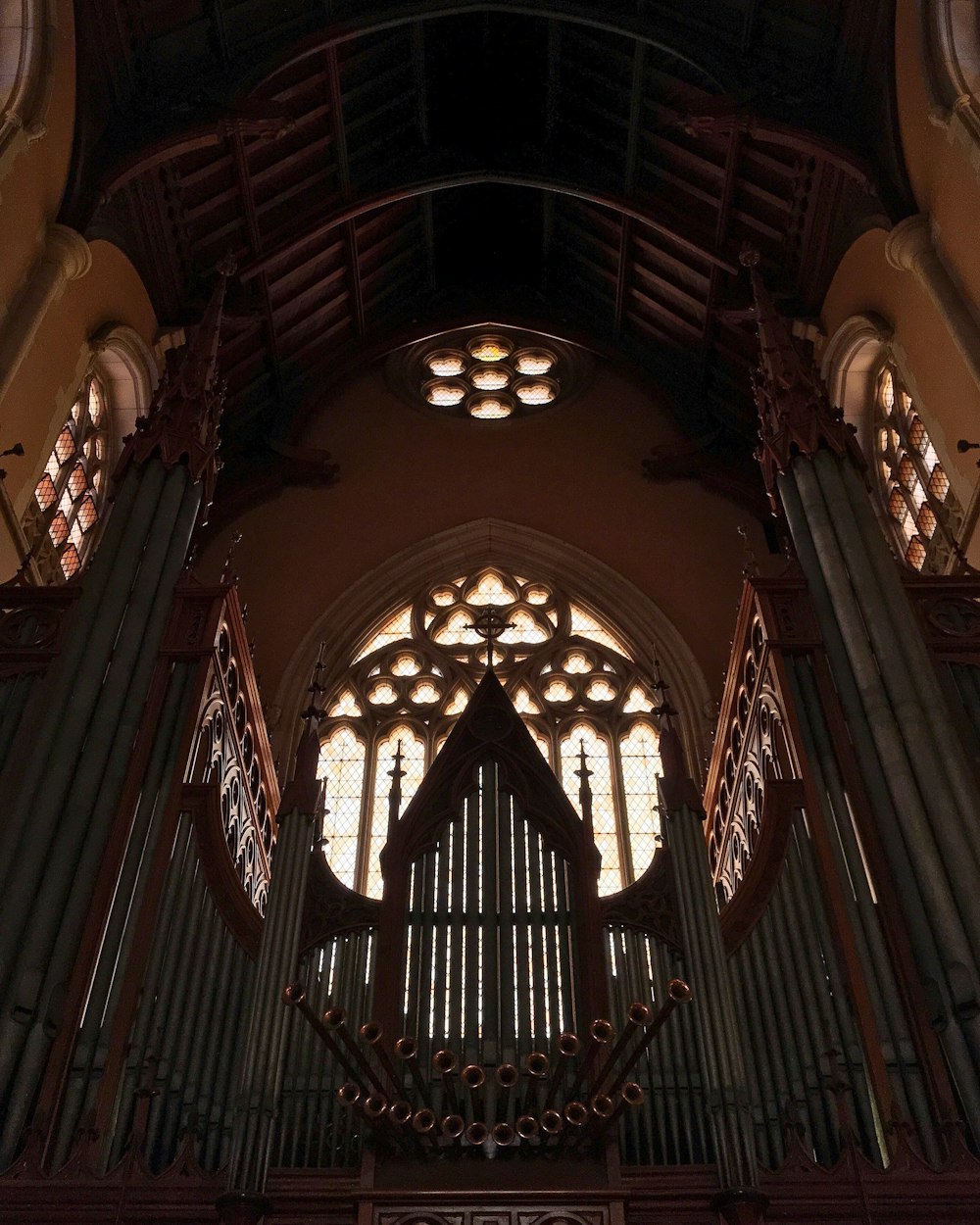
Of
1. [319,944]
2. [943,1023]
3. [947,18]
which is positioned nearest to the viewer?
[943,1023]

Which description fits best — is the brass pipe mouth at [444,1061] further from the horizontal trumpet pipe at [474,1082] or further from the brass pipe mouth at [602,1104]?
the brass pipe mouth at [602,1104]

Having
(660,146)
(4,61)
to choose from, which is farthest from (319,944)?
(660,146)

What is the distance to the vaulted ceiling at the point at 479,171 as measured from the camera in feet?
45.5

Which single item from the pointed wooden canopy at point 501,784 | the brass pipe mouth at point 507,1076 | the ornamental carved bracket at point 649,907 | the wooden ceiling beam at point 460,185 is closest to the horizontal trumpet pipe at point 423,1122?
the brass pipe mouth at point 507,1076

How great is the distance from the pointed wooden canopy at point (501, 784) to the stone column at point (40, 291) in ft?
17.2

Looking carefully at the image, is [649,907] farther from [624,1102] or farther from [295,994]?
[295,994]

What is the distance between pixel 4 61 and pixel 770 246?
28.7ft

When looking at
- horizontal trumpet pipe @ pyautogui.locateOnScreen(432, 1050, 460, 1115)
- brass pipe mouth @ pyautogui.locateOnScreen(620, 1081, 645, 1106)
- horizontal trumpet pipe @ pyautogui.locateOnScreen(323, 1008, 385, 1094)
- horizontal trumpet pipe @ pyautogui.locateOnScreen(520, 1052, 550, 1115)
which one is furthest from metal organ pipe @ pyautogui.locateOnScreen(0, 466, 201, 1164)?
brass pipe mouth @ pyautogui.locateOnScreen(620, 1081, 645, 1106)

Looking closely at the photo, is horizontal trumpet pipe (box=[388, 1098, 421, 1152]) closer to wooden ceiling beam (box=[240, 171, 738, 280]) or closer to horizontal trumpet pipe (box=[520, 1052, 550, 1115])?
horizontal trumpet pipe (box=[520, 1052, 550, 1115])

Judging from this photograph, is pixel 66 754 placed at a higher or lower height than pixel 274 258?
lower

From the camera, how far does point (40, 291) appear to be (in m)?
12.3

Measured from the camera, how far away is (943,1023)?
7598 millimetres

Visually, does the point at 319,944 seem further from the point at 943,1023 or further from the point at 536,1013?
the point at 943,1023

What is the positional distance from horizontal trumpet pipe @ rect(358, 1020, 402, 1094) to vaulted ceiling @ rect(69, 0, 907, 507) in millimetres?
9072
